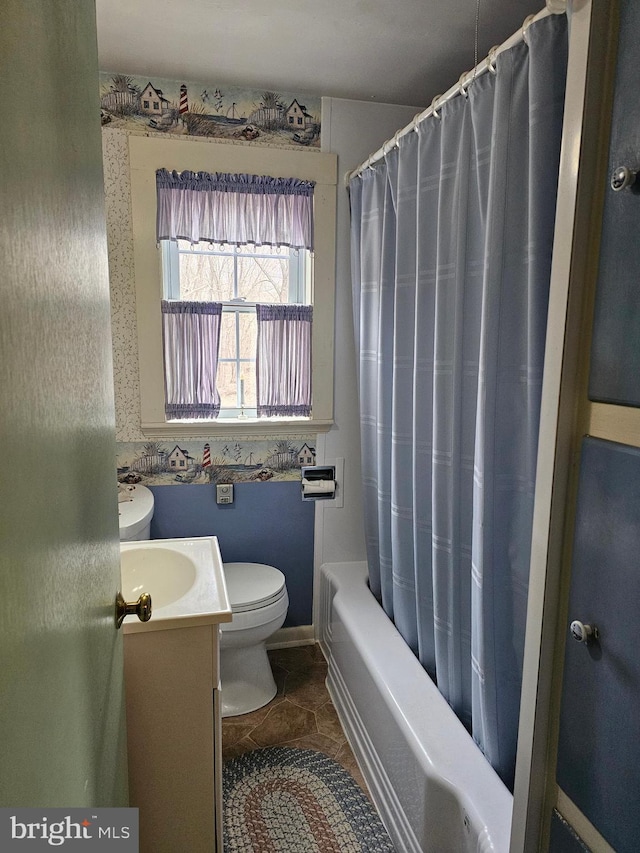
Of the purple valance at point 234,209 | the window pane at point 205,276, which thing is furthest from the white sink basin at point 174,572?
the purple valance at point 234,209

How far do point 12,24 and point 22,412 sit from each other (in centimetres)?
33

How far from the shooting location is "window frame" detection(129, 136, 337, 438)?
2205 mm

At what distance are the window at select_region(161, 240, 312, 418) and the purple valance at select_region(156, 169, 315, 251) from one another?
6cm

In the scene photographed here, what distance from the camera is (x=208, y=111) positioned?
226 centimetres

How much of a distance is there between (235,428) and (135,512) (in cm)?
55

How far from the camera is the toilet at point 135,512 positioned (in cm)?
199

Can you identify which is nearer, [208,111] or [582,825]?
[582,825]

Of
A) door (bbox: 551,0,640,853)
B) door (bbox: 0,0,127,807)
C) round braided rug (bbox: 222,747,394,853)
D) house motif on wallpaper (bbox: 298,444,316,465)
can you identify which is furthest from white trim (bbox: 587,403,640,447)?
house motif on wallpaper (bbox: 298,444,316,465)

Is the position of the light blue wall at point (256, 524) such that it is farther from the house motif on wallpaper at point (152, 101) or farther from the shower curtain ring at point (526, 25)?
the shower curtain ring at point (526, 25)

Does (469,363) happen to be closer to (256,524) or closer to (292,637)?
(256,524)

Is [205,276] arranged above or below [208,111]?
below

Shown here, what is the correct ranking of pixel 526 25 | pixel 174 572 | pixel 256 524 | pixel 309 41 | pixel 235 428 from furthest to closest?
pixel 256 524
pixel 235 428
pixel 309 41
pixel 174 572
pixel 526 25

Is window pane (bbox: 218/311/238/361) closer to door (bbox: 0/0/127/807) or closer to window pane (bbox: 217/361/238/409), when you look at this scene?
window pane (bbox: 217/361/238/409)

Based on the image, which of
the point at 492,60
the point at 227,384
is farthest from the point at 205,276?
the point at 492,60
